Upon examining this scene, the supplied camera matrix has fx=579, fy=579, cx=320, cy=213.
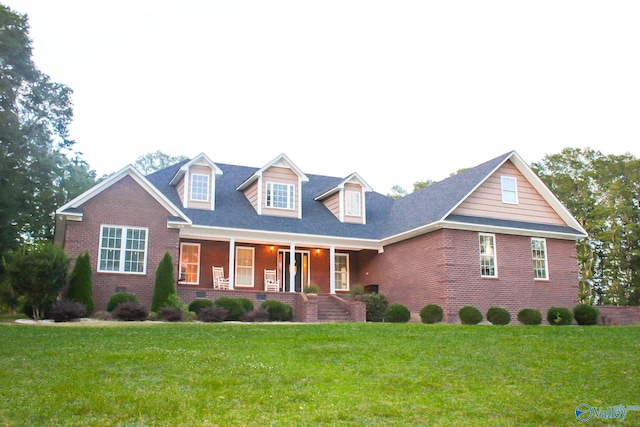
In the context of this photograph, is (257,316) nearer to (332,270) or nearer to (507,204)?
(332,270)

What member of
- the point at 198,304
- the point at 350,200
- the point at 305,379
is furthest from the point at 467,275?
the point at 305,379

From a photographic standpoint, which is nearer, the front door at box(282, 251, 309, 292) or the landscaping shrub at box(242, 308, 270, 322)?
the landscaping shrub at box(242, 308, 270, 322)

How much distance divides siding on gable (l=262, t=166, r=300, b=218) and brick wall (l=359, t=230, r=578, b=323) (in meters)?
4.64

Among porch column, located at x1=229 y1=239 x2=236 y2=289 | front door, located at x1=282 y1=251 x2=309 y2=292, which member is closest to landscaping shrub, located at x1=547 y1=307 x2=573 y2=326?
front door, located at x1=282 y1=251 x2=309 y2=292

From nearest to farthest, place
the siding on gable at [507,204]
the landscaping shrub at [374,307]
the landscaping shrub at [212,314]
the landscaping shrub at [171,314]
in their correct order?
the landscaping shrub at [171,314] → the landscaping shrub at [212,314] → the landscaping shrub at [374,307] → the siding on gable at [507,204]

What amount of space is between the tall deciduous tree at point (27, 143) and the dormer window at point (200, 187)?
8.53 metres

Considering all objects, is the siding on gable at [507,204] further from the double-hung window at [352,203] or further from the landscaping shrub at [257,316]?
the landscaping shrub at [257,316]

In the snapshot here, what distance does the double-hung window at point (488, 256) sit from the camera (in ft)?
75.2

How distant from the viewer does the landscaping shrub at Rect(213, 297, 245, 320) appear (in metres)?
20.2

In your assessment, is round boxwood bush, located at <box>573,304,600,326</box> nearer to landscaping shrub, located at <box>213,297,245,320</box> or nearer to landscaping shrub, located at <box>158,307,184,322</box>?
landscaping shrub, located at <box>213,297,245,320</box>

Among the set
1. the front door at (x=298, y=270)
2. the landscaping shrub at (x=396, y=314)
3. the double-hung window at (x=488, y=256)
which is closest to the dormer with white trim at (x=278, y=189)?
the front door at (x=298, y=270)

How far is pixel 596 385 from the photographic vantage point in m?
8.79

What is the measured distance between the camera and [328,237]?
81.5 feet

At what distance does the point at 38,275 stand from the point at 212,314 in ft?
17.7
